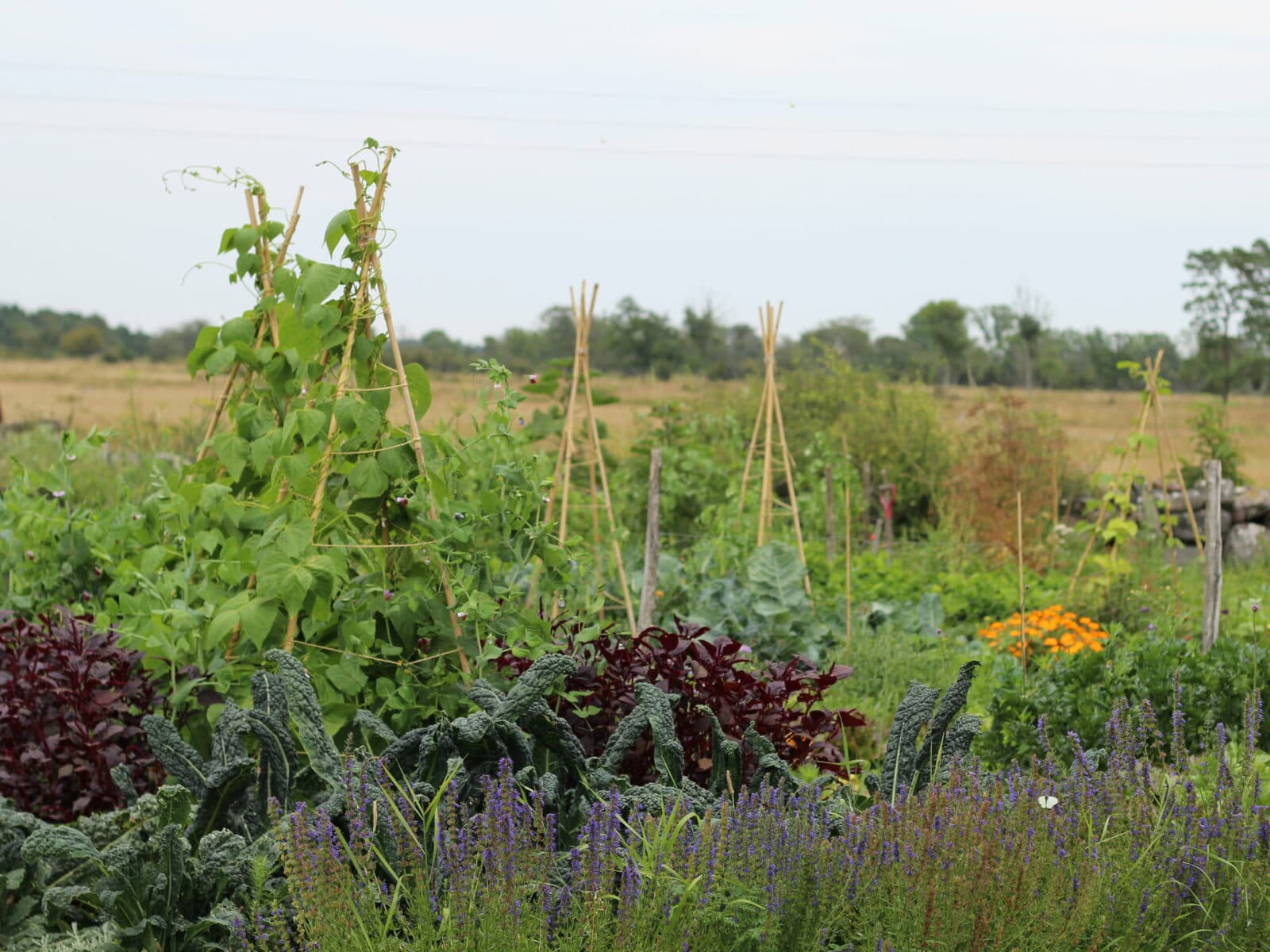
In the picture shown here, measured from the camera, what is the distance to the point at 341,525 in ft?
13.7

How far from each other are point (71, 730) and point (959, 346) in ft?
130

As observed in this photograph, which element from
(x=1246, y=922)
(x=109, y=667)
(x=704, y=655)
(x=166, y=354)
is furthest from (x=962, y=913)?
(x=166, y=354)

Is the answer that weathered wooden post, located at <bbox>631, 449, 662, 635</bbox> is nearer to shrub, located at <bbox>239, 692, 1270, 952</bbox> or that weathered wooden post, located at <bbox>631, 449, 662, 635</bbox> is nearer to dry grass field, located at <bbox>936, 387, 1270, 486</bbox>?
shrub, located at <bbox>239, 692, 1270, 952</bbox>

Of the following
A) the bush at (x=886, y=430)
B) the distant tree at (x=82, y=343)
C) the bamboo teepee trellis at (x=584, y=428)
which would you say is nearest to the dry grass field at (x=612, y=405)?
the bush at (x=886, y=430)

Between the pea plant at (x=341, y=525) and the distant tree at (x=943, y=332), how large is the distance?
110 feet

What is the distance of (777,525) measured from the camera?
29.2 ft

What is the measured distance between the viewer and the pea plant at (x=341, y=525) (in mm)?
3865

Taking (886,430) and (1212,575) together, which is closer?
(1212,575)

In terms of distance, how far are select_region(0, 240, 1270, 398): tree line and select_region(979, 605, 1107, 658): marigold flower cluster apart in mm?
20514

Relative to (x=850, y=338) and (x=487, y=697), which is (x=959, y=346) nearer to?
(x=850, y=338)

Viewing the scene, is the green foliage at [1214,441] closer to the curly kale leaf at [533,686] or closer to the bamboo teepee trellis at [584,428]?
the bamboo teepee trellis at [584,428]

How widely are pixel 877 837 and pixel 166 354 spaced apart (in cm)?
5547

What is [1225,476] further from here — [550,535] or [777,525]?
A: [550,535]

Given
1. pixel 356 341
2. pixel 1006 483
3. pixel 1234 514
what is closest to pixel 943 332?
pixel 1234 514
